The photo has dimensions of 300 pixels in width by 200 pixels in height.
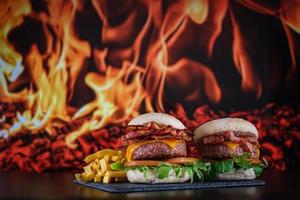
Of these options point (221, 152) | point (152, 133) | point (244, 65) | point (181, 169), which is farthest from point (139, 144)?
point (244, 65)

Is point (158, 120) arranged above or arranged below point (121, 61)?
below

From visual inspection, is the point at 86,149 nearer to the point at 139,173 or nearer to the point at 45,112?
the point at 45,112

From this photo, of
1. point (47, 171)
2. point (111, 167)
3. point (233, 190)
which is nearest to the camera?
point (233, 190)

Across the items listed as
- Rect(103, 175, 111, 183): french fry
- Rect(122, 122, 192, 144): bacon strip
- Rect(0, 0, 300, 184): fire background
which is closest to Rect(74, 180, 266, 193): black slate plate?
Rect(103, 175, 111, 183): french fry

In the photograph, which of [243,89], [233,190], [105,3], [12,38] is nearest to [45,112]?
[12,38]

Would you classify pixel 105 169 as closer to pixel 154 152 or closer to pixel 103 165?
pixel 103 165

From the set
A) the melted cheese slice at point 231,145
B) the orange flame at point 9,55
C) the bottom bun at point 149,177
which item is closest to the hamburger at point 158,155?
the bottom bun at point 149,177
